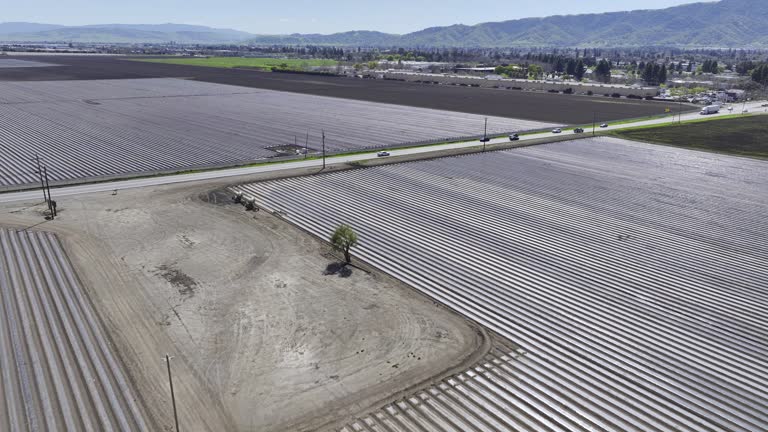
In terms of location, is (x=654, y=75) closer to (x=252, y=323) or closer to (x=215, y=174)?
(x=215, y=174)

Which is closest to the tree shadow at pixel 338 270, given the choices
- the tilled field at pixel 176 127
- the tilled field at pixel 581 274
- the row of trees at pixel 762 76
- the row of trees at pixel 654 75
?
the tilled field at pixel 581 274

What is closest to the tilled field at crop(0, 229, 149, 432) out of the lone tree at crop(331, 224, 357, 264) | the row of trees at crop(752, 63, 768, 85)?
the lone tree at crop(331, 224, 357, 264)

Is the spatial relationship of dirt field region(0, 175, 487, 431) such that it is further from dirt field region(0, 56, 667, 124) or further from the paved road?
dirt field region(0, 56, 667, 124)

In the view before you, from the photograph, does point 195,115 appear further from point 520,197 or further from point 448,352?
point 448,352

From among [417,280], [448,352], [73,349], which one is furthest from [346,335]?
[73,349]

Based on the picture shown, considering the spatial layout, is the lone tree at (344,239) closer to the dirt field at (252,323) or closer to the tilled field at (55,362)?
the dirt field at (252,323)

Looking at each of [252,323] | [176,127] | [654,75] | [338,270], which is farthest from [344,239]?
[654,75]
